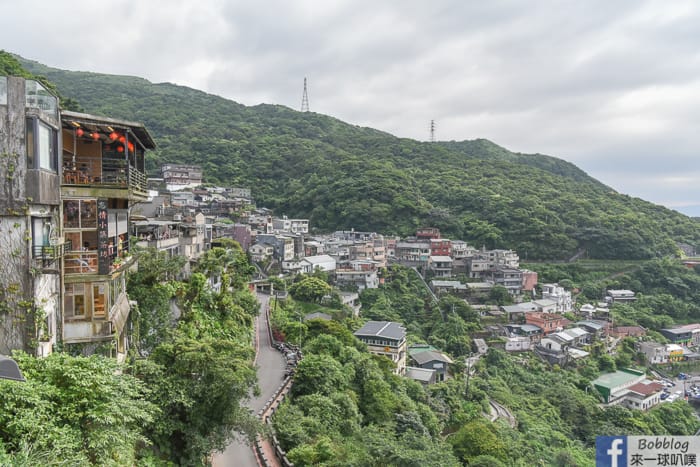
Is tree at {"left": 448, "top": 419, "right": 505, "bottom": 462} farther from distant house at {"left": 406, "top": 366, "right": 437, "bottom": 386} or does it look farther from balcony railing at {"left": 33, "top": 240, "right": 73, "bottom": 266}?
balcony railing at {"left": 33, "top": 240, "right": 73, "bottom": 266}

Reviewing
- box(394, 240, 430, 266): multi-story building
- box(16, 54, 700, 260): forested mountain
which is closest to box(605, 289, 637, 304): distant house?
box(16, 54, 700, 260): forested mountain

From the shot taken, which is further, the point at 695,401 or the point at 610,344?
the point at 610,344

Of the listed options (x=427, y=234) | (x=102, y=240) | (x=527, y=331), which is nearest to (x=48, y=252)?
(x=102, y=240)

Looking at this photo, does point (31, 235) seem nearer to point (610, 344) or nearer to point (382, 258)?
point (382, 258)

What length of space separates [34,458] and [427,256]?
60.5 meters

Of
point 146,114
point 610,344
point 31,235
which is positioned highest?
point 146,114

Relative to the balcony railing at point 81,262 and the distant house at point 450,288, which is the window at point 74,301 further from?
the distant house at point 450,288

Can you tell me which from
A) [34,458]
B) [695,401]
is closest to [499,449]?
[34,458]

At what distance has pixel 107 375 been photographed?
8.30 meters

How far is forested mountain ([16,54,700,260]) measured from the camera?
7550cm

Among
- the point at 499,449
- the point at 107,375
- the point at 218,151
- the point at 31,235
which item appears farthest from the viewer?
the point at 218,151

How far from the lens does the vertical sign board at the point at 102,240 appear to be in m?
11.0

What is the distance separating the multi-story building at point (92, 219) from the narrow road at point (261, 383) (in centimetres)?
530

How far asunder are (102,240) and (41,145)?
277 cm
